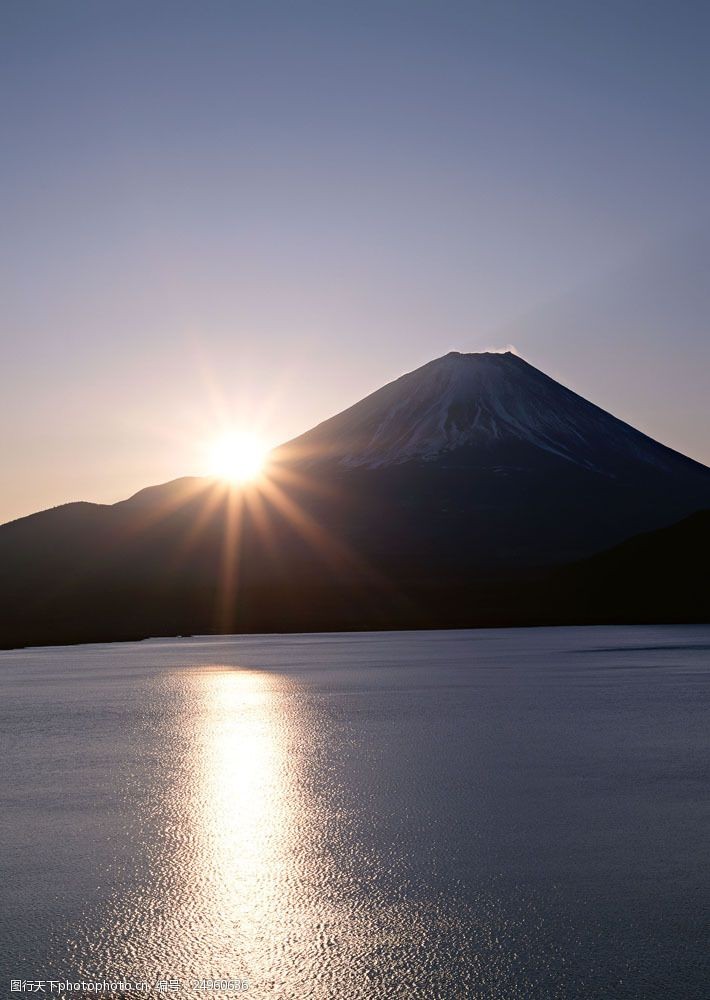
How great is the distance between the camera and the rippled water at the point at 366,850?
8148mm

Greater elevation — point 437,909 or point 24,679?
point 24,679

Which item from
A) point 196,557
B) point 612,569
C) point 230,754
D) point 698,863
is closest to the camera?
point 698,863

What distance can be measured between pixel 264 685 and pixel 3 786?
66.9 feet

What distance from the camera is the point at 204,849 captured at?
11.9 meters

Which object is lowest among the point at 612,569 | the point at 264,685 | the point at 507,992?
the point at 507,992

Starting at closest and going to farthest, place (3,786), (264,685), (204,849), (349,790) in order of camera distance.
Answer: (204,849) → (349,790) → (3,786) → (264,685)

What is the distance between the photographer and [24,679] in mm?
42594

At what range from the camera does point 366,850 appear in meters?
11.7

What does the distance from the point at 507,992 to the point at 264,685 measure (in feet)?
96.8

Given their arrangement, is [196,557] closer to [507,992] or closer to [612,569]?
[612,569]

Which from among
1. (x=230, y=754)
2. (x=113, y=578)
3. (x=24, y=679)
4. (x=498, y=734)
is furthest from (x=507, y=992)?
(x=113, y=578)

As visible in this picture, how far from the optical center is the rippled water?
26.7 ft

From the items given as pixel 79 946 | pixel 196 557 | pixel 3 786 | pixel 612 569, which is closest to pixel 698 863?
pixel 79 946

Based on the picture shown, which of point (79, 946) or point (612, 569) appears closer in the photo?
point (79, 946)
